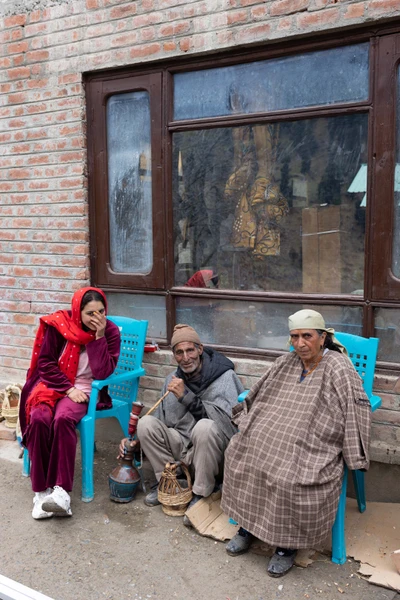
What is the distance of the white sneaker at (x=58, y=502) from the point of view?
3197 mm

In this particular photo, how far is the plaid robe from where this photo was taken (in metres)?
2.72

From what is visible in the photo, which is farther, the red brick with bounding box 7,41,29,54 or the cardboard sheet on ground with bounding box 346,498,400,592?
the red brick with bounding box 7,41,29,54

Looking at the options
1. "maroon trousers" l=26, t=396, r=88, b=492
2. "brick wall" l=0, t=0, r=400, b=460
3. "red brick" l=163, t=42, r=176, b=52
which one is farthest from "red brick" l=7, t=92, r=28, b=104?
"maroon trousers" l=26, t=396, r=88, b=492

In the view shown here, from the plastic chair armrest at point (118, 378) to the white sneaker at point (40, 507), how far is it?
0.68 m

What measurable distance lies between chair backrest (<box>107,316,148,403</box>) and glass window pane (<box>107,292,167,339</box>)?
8.0 inches

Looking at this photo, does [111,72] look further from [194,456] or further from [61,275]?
[194,456]

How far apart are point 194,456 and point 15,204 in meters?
2.61

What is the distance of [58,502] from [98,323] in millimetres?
1094

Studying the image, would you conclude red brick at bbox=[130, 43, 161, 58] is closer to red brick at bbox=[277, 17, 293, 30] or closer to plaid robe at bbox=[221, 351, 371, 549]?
red brick at bbox=[277, 17, 293, 30]

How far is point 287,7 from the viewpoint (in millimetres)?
3436

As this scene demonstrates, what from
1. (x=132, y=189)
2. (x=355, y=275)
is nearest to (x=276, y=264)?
(x=355, y=275)

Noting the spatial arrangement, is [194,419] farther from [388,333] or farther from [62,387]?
[388,333]

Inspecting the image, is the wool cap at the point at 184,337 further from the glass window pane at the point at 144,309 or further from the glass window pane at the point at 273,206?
the glass window pane at the point at 144,309

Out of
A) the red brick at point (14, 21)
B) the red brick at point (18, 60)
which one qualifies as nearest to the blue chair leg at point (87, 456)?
the red brick at point (18, 60)
